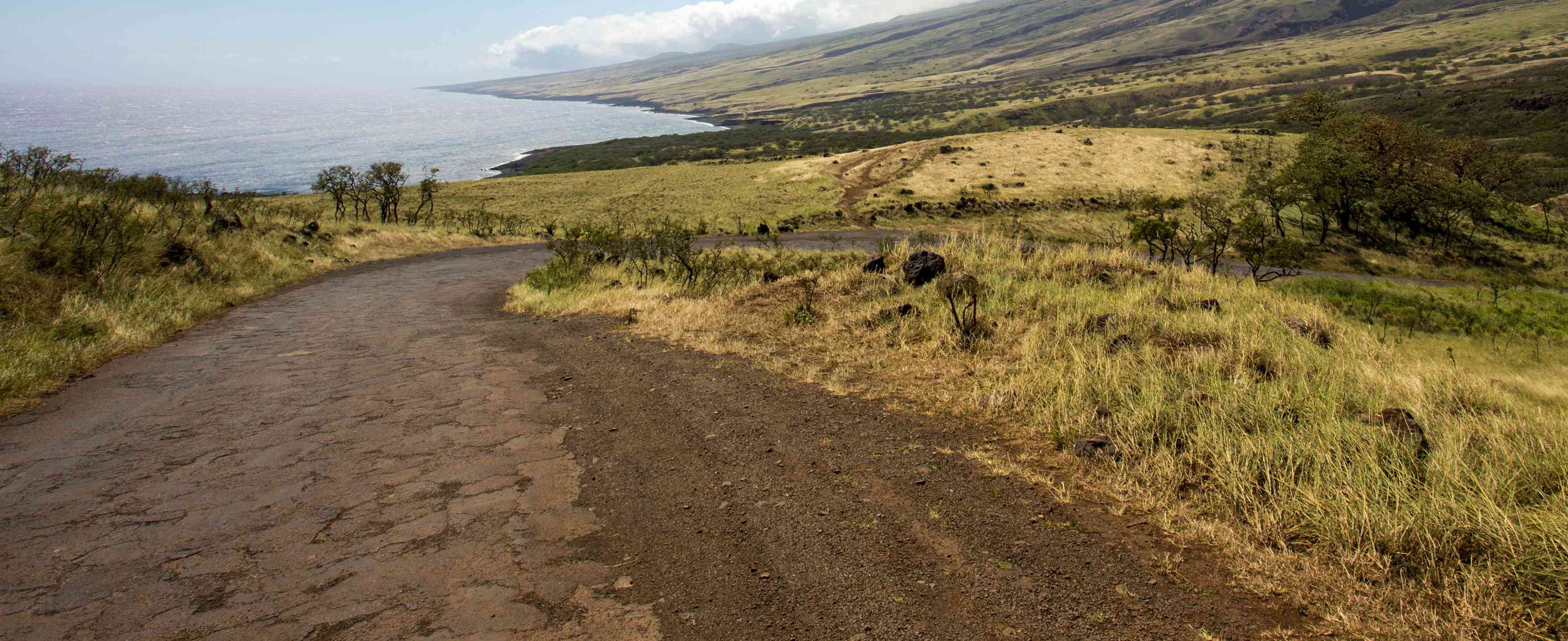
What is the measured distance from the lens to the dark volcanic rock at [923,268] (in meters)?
12.8

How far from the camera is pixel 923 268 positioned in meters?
13.0

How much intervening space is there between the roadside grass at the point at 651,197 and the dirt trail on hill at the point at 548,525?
36.1 m

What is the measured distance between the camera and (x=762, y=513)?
16.3 ft

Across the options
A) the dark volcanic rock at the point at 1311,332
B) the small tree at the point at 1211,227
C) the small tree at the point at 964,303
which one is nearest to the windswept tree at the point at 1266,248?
the small tree at the point at 1211,227

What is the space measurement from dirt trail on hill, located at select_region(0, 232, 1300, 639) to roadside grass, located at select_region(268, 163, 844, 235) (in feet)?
118

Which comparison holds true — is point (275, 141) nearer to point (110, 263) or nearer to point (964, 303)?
point (110, 263)

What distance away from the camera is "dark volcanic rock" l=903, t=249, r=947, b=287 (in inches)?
502

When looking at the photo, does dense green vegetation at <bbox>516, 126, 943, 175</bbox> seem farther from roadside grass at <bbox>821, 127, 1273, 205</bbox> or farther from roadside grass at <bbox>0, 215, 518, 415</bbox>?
roadside grass at <bbox>0, 215, 518, 415</bbox>

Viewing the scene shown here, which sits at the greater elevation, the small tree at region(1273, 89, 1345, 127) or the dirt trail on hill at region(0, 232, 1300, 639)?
Answer: the small tree at region(1273, 89, 1345, 127)

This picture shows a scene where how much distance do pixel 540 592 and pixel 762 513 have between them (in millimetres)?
1579

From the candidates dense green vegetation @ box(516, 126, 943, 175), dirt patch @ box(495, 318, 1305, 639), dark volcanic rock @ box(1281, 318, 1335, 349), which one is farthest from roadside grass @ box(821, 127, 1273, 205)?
dirt patch @ box(495, 318, 1305, 639)

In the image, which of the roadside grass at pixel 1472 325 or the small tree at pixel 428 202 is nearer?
the roadside grass at pixel 1472 325

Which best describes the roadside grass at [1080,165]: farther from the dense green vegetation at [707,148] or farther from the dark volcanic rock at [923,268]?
the dark volcanic rock at [923,268]

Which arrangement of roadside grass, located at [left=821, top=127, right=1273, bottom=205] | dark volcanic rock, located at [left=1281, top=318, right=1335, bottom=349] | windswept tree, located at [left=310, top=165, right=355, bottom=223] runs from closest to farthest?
dark volcanic rock, located at [left=1281, top=318, right=1335, bottom=349]
windswept tree, located at [left=310, top=165, right=355, bottom=223]
roadside grass, located at [left=821, top=127, right=1273, bottom=205]
